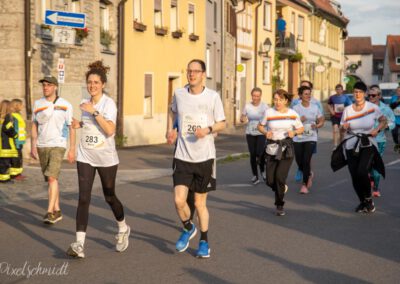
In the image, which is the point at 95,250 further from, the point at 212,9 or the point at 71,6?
the point at 212,9

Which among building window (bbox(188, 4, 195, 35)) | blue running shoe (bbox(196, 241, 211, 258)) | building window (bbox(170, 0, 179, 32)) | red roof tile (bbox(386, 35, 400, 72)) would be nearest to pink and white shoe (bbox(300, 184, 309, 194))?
blue running shoe (bbox(196, 241, 211, 258))

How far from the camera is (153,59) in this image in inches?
1098

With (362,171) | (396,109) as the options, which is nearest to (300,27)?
(396,109)

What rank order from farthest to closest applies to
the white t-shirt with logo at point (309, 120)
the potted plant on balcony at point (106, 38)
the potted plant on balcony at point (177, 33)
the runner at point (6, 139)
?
1. the potted plant on balcony at point (177, 33)
2. the potted plant on balcony at point (106, 38)
3. the runner at point (6, 139)
4. the white t-shirt with logo at point (309, 120)

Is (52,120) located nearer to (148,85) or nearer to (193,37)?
(148,85)

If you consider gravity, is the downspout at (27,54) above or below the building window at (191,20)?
below

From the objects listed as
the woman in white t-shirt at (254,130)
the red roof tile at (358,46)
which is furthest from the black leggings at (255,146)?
the red roof tile at (358,46)

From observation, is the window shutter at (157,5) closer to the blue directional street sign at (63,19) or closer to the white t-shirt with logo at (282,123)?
the blue directional street sign at (63,19)

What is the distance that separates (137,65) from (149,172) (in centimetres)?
992

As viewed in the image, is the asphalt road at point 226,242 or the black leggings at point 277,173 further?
the black leggings at point 277,173

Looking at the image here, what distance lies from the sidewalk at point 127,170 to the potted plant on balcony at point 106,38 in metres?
3.07

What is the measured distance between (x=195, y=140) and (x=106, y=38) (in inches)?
664

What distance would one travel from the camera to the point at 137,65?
26.7m

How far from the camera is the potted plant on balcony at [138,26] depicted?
85.5 feet
